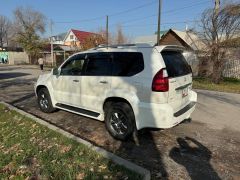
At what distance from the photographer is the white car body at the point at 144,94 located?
4.50 m

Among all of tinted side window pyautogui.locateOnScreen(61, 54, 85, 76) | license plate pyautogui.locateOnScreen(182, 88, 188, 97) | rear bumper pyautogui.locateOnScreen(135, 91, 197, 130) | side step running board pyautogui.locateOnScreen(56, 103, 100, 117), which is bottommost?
side step running board pyautogui.locateOnScreen(56, 103, 100, 117)

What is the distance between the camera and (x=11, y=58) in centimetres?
4519

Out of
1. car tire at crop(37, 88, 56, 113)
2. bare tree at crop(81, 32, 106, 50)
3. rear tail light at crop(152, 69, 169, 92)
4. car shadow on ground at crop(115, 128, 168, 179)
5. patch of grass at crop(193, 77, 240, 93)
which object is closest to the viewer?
car shadow on ground at crop(115, 128, 168, 179)

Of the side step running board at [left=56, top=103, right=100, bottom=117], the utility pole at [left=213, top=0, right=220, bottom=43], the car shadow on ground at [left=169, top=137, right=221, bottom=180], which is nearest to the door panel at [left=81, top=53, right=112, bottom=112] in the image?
the side step running board at [left=56, top=103, right=100, bottom=117]

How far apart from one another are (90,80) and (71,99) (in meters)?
0.97

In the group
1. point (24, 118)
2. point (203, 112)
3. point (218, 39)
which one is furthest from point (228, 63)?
point (24, 118)

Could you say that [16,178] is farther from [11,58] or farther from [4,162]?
[11,58]

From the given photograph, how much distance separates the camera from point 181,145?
4965 mm

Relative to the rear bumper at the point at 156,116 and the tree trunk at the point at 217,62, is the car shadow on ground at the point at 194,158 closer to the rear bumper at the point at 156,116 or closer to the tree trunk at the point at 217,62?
the rear bumper at the point at 156,116

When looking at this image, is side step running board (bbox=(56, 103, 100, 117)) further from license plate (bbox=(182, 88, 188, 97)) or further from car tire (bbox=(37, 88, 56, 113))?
license plate (bbox=(182, 88, 188, 97))

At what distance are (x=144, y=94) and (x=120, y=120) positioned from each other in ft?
2.95

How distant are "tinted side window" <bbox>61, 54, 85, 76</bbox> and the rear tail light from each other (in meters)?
2.15

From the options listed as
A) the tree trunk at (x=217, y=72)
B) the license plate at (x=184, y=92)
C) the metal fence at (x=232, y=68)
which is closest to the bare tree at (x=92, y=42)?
the metal fence at (x=232, y=68)

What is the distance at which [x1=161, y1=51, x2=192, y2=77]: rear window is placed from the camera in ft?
15.5
